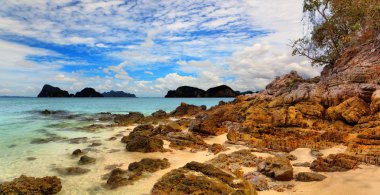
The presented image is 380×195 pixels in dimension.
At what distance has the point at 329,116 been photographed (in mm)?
18953

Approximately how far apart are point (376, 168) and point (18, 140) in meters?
26.0

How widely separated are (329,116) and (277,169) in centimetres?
914

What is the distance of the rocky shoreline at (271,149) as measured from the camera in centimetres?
1115

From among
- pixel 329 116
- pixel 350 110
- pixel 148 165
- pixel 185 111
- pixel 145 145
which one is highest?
pixel 350 110

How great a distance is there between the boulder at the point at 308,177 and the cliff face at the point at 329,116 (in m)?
3.14

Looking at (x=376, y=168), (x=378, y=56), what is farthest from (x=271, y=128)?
(x=378, y=56)

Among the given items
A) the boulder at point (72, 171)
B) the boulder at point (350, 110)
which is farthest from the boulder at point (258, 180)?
the boulder at point (350, 110)

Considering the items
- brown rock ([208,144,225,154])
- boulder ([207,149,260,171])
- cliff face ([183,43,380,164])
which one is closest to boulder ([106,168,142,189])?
boulder ([207,149,260,171])

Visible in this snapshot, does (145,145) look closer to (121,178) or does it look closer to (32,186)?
(121,178)

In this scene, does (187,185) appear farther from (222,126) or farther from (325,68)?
(325,68)

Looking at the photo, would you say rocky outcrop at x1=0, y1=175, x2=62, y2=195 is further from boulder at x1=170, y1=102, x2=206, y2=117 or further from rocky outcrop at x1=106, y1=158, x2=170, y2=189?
boulder at x1=170, y1=102, x2=206, y2=117

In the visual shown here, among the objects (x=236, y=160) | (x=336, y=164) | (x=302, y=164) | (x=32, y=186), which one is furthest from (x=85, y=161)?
(x=336, y=164)

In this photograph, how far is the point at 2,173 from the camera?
14.7 m

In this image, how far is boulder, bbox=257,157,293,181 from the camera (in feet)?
38.2
